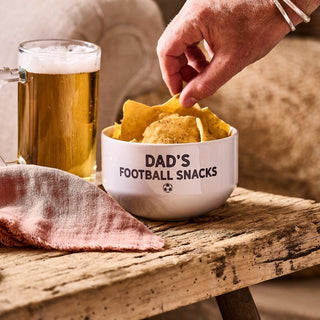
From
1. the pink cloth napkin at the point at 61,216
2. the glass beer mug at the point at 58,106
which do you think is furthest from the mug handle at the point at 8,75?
the pink cloth napkin at the point at 61,216

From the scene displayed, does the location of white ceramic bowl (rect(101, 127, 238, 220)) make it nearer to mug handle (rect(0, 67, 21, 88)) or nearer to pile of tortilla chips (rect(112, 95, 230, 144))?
pile of tortilla chips (rect(112, 95, 230, 144))

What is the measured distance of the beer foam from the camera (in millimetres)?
1037

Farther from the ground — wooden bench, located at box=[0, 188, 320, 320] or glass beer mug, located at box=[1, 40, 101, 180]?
glass beer mug, located at box=[1, 40, 101, 180]

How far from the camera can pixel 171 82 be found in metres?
1.06

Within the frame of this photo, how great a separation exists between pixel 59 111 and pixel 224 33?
28 cm

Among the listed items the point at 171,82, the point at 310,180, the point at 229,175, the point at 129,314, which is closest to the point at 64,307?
the point at 129,314

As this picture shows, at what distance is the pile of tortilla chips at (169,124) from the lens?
0.95 m

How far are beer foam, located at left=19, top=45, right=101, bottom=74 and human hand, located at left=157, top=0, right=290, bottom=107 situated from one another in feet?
0.45

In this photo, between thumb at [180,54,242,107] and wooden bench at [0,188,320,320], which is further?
thumb at [180,54,242,107]

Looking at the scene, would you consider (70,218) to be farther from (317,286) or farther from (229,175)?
(317,286)

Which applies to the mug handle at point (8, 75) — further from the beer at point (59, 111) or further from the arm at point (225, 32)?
the arm at point (225, 32)

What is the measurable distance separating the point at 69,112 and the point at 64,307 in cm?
43

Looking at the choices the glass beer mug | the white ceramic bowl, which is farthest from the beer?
the white ceramic bowl

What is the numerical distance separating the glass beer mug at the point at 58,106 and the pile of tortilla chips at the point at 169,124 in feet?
0.30
